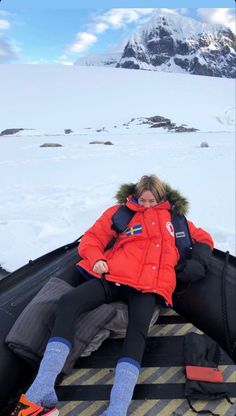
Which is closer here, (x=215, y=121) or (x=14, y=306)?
(x=14, y=306)

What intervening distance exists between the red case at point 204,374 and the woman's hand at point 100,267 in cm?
58

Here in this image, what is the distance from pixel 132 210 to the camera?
7.11ft

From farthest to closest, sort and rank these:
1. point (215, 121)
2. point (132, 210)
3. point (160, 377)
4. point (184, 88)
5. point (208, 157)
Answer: point (184, 88) → point (215, 121) → point (208, 157) → point (132, 210) → point (160, 377)

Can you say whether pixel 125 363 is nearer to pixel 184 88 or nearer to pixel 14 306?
pixel 14 306

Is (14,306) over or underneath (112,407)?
over

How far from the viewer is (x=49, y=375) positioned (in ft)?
4.91

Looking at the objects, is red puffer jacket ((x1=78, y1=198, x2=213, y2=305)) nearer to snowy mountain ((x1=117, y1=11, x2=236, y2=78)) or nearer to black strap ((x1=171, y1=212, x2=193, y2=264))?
black strap ((x1=171, y1=212, x2=193, y2=264))

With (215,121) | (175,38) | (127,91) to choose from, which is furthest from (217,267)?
(175,38)

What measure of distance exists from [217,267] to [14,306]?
1081 mm

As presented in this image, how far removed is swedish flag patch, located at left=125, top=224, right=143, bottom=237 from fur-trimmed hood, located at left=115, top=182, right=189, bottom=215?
217mm

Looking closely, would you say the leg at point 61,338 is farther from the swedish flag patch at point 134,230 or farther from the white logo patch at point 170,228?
the white logo patch at point 170,228

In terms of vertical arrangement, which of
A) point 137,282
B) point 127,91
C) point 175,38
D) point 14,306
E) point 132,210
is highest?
point 175,38

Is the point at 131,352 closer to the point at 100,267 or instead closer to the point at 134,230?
the point at 100,267

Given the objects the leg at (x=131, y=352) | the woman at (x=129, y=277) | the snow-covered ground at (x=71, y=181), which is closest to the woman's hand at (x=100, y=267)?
the woman at (x=129, y=277)
